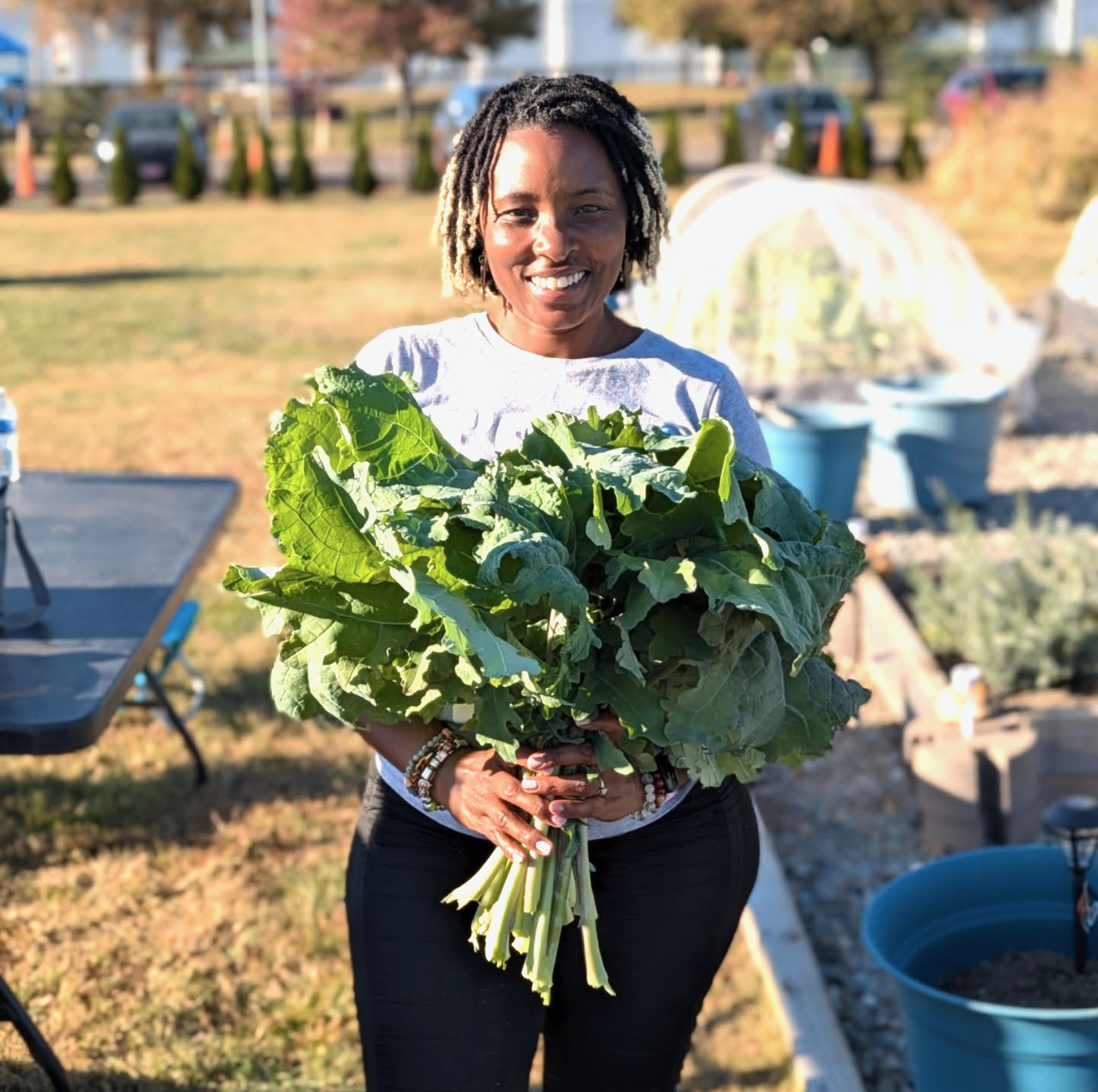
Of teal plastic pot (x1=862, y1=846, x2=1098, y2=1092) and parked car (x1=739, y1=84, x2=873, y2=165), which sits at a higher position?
parked car (x1=739, y1=84, x2=873, y2=165)

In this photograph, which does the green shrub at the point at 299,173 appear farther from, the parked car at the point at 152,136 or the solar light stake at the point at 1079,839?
the solar light stake at the point at 1079,839

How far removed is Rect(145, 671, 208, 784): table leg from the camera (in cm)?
498

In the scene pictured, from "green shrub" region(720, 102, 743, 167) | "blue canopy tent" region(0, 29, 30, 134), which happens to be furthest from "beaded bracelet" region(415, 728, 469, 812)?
"blue canopy tent" region(0, 29, 30, 134)

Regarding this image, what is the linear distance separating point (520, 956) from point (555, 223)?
110cm

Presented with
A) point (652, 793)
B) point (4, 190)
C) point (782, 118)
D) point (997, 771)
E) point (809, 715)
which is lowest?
point (997, 771)

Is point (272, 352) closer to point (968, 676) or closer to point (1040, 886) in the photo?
point (968, 676)

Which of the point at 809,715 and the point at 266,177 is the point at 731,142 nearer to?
the point at 266,177

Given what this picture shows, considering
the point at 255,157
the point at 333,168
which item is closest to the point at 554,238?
the point at 255,157

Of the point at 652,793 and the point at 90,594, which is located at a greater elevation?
the point at 652,793

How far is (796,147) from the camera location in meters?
24.8

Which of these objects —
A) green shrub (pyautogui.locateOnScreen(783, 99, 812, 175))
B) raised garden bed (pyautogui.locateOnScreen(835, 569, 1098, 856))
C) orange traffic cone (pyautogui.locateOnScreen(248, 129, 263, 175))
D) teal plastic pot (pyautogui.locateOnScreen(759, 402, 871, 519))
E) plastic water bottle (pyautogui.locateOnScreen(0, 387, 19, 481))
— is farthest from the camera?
orange traffic cone (pyautogui.locateOnScreen(248, 129, 263, 175))

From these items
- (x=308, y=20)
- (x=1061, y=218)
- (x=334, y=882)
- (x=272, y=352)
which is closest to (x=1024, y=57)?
(x=308, y=20)

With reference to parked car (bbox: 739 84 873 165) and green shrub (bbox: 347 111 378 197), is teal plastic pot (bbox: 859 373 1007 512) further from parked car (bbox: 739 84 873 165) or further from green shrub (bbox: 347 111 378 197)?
parked car (bbox: 739 84 873 165)

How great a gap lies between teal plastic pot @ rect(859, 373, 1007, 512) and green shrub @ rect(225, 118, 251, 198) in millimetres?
19501
